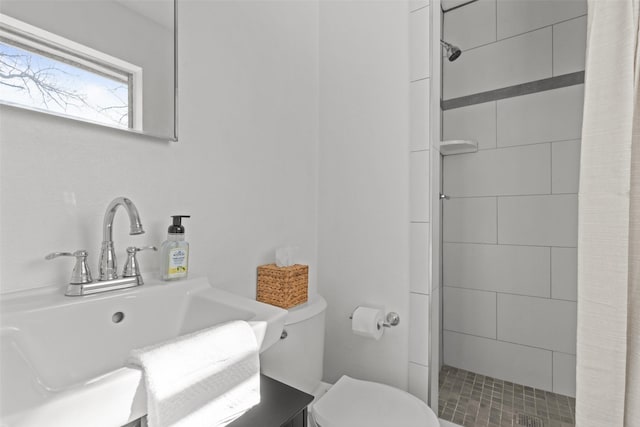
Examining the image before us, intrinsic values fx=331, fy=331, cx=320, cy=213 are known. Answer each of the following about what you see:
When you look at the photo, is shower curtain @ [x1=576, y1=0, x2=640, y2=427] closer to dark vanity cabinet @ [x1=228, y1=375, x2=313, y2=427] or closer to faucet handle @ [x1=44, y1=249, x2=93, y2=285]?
dark vanity cabinet @ [x1=228, y1=375, x2=313, y2=427]

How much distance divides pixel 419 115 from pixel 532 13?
1.08 metres

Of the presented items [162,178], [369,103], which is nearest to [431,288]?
[369,103]

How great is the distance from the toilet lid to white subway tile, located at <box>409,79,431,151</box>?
36.1 inches

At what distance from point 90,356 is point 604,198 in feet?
4.38

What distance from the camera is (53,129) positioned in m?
0.71

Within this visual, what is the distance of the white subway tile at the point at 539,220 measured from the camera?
63.9 inches

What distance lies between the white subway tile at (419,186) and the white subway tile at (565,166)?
0.85 m

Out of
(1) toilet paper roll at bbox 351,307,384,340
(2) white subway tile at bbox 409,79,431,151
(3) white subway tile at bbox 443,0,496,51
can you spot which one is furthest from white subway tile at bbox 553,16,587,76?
(1) toilet paper roll at bbox 351,307,384,340

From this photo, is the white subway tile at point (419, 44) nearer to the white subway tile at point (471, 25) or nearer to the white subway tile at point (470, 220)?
the white subway tile at point (471, 25)

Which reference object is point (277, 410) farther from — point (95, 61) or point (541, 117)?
point (541, 117)

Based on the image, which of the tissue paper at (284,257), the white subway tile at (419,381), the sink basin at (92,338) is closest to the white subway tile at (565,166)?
the white subway tile at (419,381)

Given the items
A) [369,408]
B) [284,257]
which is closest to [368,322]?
[369,408]

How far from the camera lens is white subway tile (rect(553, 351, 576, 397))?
5.23ft

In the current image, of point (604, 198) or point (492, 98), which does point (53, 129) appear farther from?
point (492, 98)
